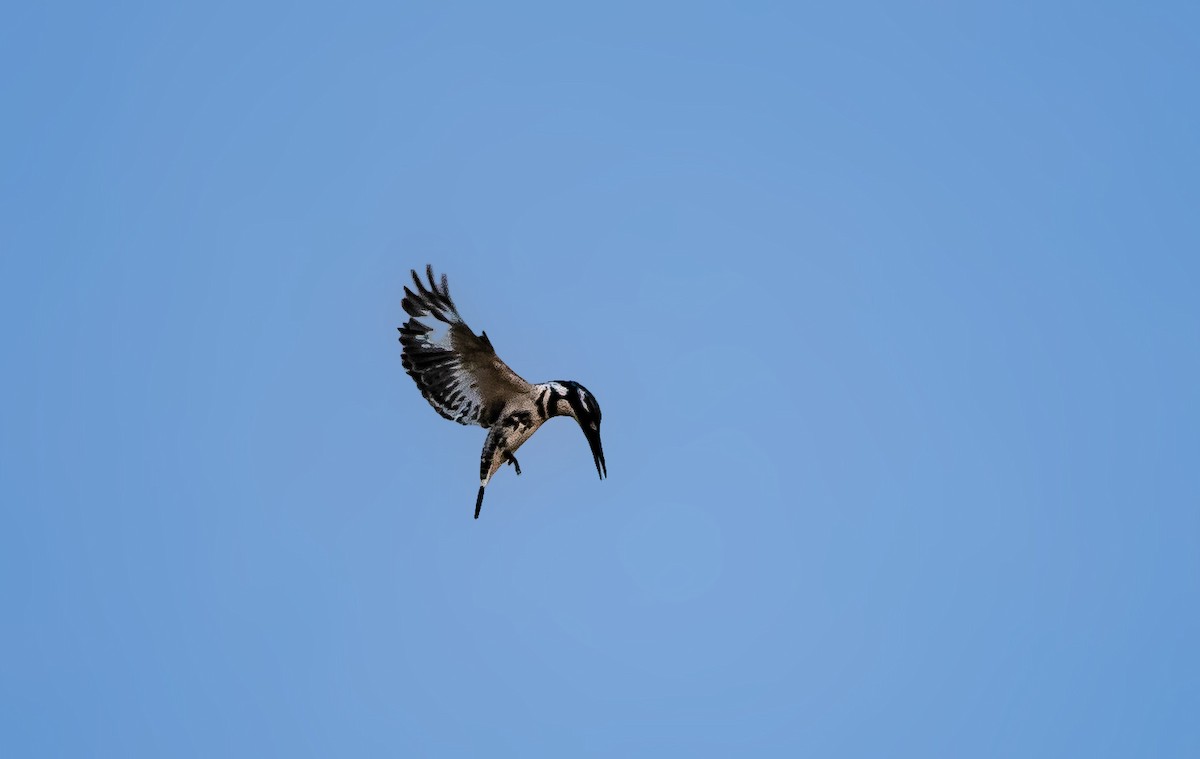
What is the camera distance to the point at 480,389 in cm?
2738

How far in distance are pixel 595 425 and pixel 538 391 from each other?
2.72 feet

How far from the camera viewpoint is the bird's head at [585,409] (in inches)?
1064

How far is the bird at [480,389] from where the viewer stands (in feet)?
88.5

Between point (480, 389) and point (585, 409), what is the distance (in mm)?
1376

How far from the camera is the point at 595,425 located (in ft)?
89.0

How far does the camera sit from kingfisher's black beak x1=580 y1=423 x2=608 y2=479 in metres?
27.2

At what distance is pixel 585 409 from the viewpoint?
2702 centimetres

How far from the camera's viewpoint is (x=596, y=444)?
2733cm

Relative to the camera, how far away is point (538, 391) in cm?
2727

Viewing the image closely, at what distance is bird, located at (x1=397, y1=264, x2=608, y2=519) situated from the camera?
27.0 m

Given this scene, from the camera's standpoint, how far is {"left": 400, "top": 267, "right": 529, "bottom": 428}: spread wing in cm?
2692

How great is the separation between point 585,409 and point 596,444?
21.8 inches

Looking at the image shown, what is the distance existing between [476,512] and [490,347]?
2.13m

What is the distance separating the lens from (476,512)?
27.3m
